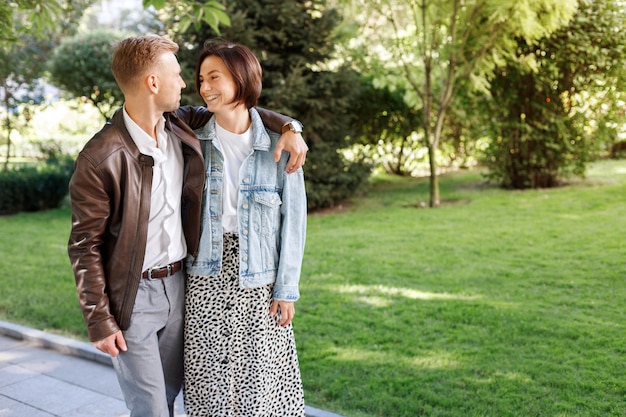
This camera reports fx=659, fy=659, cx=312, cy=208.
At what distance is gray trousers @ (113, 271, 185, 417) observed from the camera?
94.5 inches

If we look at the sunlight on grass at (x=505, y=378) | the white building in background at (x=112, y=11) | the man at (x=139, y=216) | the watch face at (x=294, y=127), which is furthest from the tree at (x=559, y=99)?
the white building in background at (x=112, y=11)

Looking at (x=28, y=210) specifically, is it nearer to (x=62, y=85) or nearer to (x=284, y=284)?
(x=62, y=85)

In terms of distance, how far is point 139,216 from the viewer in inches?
92.2

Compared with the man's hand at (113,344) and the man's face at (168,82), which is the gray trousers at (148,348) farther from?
the man's face at (168,82)

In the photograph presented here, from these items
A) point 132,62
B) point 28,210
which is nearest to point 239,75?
point 132,62

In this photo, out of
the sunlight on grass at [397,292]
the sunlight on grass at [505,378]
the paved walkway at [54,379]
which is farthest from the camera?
the sunlight on grass at [397,292]

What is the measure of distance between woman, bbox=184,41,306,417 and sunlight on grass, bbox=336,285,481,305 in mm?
3087

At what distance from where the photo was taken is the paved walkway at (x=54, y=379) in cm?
378

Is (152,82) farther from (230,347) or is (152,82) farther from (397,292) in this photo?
→ (397,292)

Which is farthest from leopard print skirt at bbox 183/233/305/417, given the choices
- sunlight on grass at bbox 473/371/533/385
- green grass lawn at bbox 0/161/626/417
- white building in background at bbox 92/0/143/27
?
white building in background at bbox 92/0/143/27

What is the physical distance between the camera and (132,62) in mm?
2309

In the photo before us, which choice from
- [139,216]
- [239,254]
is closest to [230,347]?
[239,254]

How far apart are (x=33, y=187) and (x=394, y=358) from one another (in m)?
10.2

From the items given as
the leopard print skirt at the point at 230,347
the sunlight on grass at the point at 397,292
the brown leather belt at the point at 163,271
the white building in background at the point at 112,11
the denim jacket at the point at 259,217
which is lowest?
the sunlight on grass at the point at 397,292
